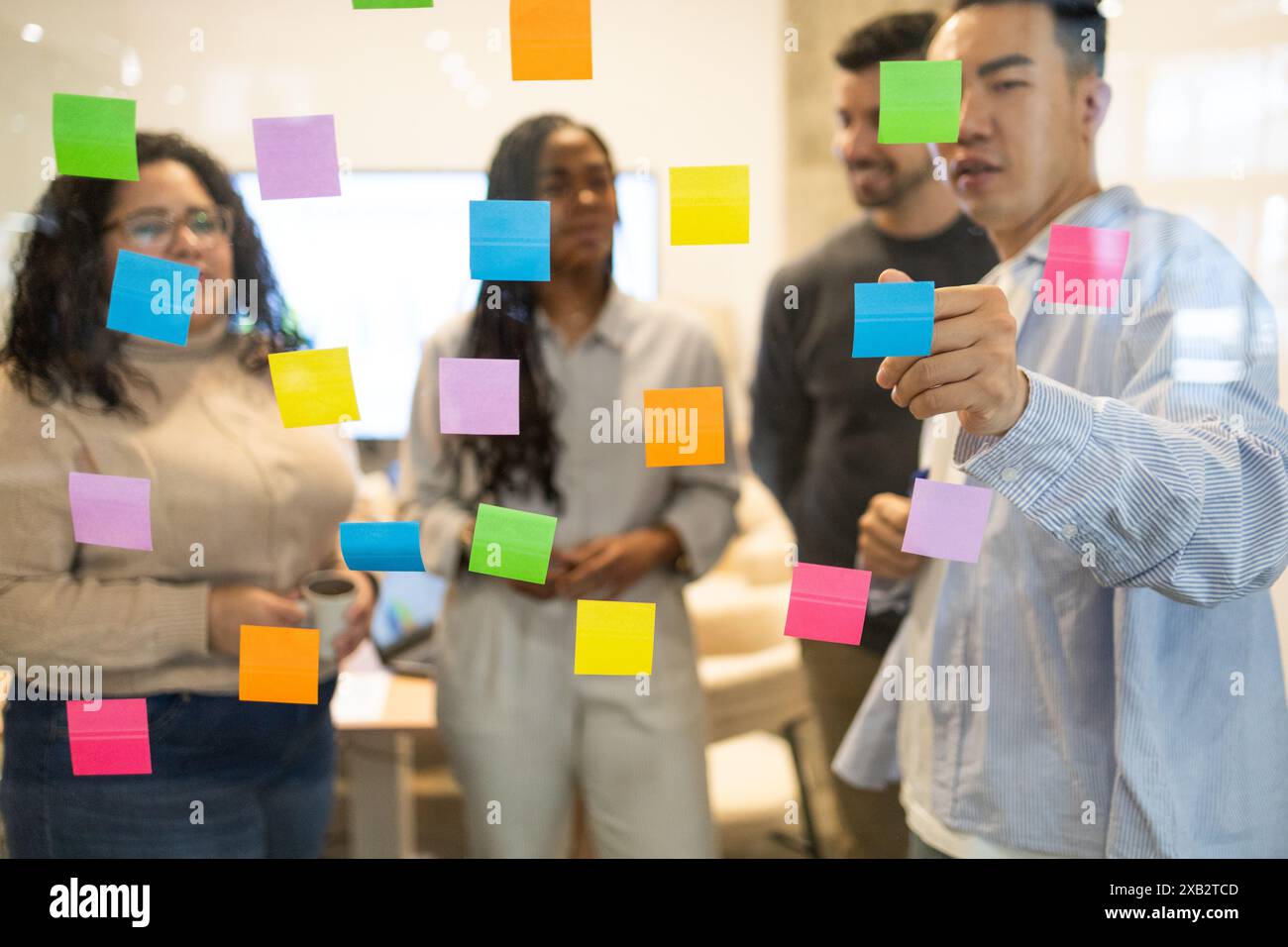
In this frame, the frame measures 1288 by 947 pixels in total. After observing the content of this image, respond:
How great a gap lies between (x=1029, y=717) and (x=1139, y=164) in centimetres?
66

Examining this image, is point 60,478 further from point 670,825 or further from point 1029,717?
point 1029,717

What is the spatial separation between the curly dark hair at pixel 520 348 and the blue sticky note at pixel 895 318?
34 cm

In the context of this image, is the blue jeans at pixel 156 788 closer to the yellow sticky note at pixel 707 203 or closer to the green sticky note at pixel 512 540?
the green sticky note at pixel 512 540

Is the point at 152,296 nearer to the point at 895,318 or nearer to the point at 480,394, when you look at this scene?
the point at 480,394

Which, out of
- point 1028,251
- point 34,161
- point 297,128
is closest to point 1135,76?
point 1028,251

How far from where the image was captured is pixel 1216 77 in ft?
3.82

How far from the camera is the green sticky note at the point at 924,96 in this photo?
107 centimetres

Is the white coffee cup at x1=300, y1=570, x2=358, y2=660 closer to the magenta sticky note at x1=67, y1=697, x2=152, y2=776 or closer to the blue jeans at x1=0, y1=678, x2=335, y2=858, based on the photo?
the blue jeans at x1=0, y1=678, x2=335, y2=858

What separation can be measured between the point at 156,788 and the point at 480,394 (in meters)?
0.61

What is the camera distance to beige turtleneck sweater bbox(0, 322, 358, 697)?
1145 millimetres

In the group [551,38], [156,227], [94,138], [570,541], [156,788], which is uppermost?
[551,38]

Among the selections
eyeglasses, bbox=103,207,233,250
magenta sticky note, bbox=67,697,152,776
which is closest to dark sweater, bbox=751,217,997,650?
eyeglasses, bbox=103,207,233,250

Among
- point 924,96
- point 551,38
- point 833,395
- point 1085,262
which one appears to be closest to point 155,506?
point 551,38

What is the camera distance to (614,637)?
1192 mm
